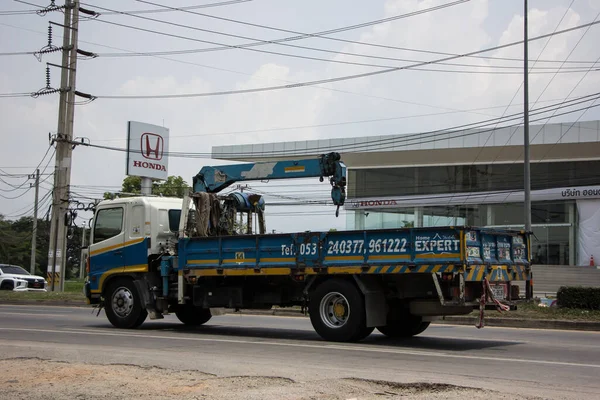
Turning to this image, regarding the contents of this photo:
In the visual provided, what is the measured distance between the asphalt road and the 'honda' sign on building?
81.5 feet

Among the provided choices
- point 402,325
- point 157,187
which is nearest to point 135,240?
point 402,325

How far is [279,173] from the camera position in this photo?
15242mm

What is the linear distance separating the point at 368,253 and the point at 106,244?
257 inches

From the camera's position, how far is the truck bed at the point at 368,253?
11.5m

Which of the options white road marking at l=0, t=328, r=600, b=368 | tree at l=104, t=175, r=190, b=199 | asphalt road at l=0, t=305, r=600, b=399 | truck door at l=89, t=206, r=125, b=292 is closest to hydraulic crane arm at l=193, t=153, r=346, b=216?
truck door at l=89, t=206, r=125, b=292

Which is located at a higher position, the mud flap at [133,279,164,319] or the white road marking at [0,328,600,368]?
the mud flap at [133,279,164,319]

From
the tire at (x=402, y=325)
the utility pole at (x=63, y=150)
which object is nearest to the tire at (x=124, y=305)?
the tire at (x=402, y=325)

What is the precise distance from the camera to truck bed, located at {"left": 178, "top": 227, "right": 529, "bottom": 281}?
452 inches

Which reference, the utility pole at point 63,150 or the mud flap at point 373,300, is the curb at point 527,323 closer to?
the mud flap at point 373,300

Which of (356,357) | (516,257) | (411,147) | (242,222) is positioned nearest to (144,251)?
(242,222)

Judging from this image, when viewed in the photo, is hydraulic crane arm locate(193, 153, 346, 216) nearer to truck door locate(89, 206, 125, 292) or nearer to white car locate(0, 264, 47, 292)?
truck door locate(89, 206, 125, 292)

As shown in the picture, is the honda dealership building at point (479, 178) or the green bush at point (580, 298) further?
the honda dealership building at point (479, 178)

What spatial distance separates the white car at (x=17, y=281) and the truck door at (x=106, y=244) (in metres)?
22.3

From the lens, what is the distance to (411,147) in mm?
42750
